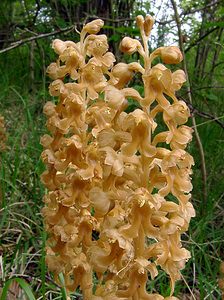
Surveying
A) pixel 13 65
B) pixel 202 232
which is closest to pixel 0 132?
pixel 202 232

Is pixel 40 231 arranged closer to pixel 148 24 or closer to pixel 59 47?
pixel 59 47

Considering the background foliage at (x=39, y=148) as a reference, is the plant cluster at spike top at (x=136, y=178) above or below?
above

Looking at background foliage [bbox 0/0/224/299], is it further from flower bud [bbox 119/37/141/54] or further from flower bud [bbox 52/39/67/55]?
flower bud [bbox 119/37/141/54]

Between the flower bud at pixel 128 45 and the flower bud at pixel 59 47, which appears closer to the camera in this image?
the flower bud at pixel 128 45

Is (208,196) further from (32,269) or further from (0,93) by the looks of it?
(0,93)

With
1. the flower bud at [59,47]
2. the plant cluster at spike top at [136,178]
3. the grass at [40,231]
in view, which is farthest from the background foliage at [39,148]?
the flower bud at [59,47]

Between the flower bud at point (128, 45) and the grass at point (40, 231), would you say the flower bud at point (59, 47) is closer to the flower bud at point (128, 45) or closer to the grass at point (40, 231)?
the flower bud at point (128, 45)

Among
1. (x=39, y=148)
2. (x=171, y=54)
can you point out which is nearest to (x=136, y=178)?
(x=171, y=54)
